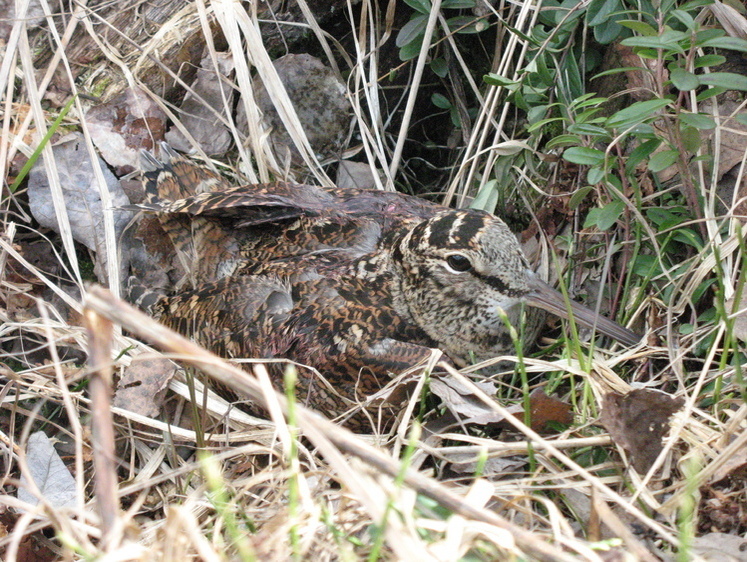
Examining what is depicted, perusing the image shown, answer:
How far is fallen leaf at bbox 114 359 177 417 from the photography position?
9.50 ft

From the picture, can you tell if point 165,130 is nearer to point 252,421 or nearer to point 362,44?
point 362,44

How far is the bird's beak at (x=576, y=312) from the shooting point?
273 cm

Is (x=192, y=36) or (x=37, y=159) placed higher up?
(x=192, y=36)

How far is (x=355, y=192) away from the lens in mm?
3363

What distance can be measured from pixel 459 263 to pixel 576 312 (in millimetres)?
456

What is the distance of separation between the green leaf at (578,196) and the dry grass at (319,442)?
0.23 meters

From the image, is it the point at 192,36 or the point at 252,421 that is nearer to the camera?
the point at 252,421

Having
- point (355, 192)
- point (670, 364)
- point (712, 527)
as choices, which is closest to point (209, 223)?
point (355, 192)

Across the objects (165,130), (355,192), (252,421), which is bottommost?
(252,421)

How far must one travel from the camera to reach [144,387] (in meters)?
2.95

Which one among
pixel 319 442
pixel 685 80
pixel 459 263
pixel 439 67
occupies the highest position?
pixel 685 80

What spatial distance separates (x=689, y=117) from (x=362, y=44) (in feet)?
5.62

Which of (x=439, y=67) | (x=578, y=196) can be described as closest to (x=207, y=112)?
(x=439, y=67)

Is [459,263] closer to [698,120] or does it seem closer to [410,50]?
[698,120]
